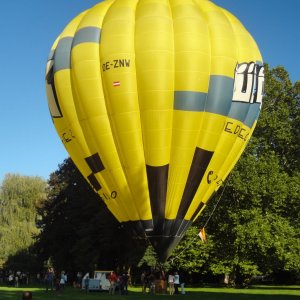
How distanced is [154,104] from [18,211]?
38.2 metres

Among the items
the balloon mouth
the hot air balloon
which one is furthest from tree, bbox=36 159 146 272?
the hot air balloon

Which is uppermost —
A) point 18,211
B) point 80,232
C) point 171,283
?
point 18,211

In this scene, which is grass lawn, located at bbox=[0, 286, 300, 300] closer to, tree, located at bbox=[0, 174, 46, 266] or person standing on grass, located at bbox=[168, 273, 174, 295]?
person standing on grass, located at bbox=[168, 273, 174, 295]

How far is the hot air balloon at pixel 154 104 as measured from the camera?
20375 millimetres

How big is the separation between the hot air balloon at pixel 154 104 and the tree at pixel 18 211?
32.9m

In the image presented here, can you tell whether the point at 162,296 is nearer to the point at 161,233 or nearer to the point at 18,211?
the point at 161,233

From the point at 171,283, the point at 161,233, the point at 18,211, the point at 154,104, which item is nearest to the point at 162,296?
the point at 171,283

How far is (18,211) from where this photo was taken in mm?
54875

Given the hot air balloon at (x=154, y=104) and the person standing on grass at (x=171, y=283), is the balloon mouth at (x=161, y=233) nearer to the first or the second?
the hot air balloon at (x=154, y=104)

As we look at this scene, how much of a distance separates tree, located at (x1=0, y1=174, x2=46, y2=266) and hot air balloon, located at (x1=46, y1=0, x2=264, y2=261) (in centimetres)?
3291

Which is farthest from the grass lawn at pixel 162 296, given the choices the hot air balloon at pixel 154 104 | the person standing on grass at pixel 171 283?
the hot air balloon at pixel 154 104

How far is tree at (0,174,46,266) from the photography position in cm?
5203

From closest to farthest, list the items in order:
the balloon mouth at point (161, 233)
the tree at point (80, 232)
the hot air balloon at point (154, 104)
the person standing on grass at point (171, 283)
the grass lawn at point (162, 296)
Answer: the hot air balloon at point (154, 104) < the balloon mouth at point (161, 233) < the grass lawn at point (162, 296) < the person standing on grass at point (171, 283) < the tree at point (80, 232)

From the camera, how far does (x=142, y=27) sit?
20.7 m
